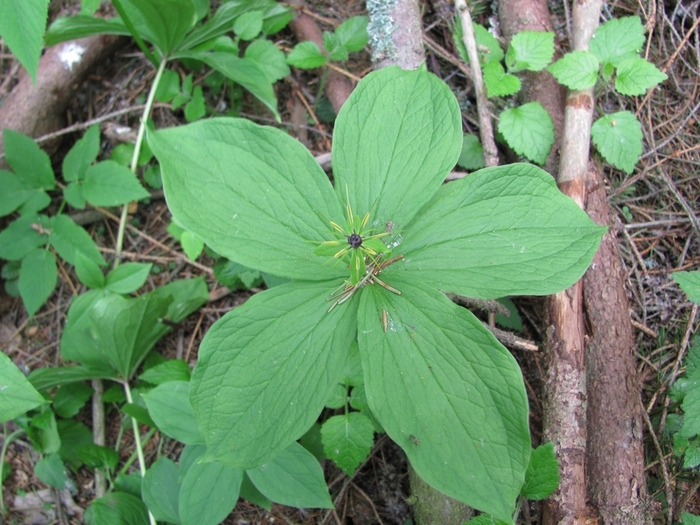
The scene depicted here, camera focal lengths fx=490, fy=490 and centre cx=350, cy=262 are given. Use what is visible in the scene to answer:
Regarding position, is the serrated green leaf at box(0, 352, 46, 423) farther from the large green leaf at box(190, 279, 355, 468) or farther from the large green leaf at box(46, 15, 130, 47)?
the large green leaf at box(46, 15, 130, 47)

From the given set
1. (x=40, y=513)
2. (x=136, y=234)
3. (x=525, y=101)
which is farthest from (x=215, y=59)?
(x=40, y=513)

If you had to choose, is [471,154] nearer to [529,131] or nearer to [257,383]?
[529,131]

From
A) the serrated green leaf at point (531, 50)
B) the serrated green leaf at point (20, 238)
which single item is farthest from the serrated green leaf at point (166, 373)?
the serrated green leaf at point (531, 50)

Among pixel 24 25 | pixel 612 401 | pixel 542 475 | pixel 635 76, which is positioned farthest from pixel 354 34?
pixel 542 475

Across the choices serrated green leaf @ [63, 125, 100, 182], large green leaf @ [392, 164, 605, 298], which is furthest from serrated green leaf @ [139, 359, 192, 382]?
large green leaf @ [392, 164, 605, 298]

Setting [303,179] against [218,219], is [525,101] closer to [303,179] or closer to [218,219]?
Answer: [303,179]

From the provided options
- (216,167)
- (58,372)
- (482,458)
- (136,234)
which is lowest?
(482,458)

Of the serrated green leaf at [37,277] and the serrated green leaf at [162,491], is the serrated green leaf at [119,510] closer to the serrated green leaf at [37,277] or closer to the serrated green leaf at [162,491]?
the serrated green leaf at [162,491]
